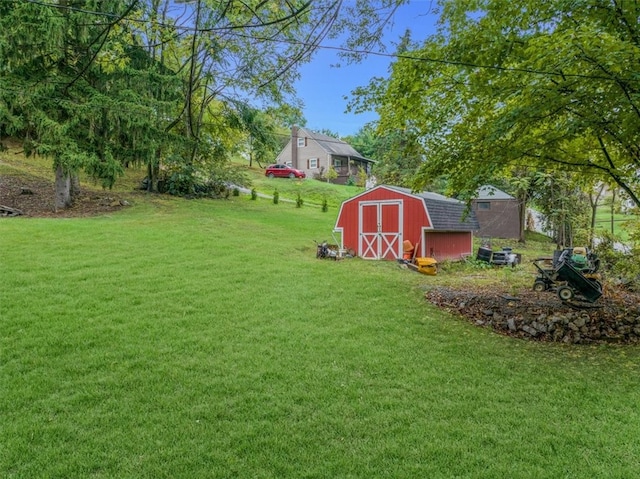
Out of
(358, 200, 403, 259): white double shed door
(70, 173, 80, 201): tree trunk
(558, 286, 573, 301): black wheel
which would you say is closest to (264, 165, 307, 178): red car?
(70, 173, 80, 201): tree trunk

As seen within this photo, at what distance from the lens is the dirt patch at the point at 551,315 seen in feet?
16.5

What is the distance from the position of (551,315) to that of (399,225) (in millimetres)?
6662

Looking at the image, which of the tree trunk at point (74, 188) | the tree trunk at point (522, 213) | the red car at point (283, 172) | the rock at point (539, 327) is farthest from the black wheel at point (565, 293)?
the red car at point (283, 172)

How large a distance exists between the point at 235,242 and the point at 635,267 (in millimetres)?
8747

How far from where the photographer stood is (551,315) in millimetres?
5418

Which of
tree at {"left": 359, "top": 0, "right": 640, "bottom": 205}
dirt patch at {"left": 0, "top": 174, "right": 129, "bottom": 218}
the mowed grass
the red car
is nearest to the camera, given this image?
the mowed grass

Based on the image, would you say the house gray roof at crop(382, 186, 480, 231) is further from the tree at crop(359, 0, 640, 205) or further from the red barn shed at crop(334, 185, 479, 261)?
the tree at crop(359, 0, 640, 205)

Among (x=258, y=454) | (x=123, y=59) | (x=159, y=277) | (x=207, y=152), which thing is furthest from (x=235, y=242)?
(x=207, y=152)

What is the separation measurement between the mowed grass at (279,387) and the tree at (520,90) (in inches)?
93.3

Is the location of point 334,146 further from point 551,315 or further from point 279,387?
point 279,387

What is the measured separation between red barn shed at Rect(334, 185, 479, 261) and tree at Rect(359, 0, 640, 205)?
5652mm

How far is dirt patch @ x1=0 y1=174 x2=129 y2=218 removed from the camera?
1249 cm

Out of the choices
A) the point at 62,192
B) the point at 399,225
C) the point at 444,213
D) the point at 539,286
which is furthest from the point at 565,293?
the point at 62,192

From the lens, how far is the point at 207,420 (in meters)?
2.84
